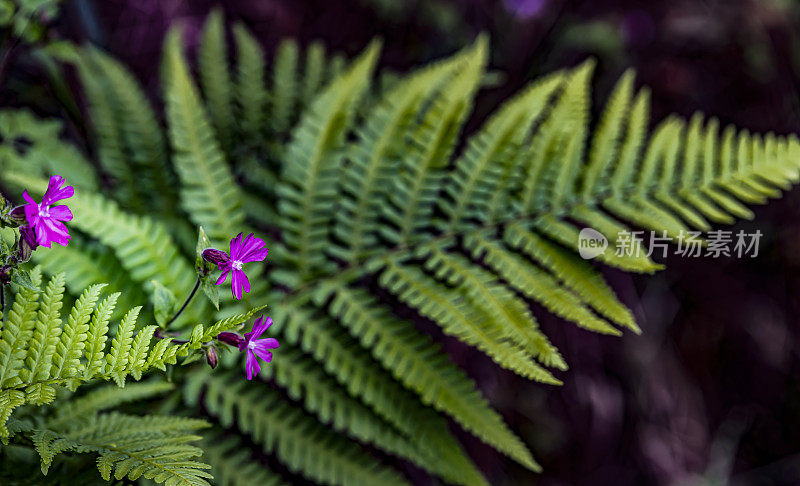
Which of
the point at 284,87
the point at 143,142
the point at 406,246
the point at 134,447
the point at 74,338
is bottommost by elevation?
the point at 134,447

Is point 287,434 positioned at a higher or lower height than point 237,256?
lower

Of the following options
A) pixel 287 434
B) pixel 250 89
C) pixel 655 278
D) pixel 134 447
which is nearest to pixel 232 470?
pixel 287 434

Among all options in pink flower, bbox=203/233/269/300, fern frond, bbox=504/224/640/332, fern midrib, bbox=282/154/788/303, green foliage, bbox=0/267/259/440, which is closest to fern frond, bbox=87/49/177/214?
fern midrib, bbox=282/154/788/303

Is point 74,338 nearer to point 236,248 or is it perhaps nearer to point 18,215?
point 18,215

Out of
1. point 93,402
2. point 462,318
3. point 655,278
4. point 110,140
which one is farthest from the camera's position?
point 655,278

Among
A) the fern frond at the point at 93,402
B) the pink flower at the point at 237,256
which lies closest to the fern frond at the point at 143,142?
the fern frond at the point at 93,402
